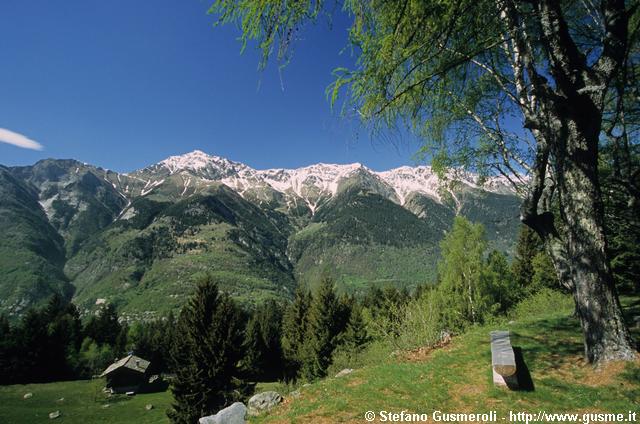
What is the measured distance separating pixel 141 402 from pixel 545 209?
59979 millimetres

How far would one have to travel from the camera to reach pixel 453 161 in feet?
42.7

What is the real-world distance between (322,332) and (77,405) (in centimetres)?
3576

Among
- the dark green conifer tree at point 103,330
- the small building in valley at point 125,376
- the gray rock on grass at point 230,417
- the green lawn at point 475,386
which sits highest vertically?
the green lawn at point 475,386

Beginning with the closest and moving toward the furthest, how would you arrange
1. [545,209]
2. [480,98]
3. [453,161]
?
[545,209] < [480,98] < [453,161]

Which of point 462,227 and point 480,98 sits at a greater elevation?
point 480,98

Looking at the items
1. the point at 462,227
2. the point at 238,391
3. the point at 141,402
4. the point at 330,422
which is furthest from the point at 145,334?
the point at 330,422

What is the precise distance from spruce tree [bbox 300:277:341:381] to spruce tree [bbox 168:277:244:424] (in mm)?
16188

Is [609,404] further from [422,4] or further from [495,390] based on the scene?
[422,4]

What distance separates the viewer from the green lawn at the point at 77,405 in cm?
3838

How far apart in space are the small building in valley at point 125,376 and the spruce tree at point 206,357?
37747mm

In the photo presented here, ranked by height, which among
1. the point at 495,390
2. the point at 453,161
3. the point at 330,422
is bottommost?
the point at 330,422

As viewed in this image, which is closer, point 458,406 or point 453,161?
point 458,406

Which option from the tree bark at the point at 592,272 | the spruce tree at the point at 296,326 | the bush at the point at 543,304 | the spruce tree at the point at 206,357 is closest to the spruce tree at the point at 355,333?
the spruce tree at the point at 296,326

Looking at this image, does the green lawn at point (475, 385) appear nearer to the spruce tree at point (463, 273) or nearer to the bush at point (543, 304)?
the bush at point (543, 304)
